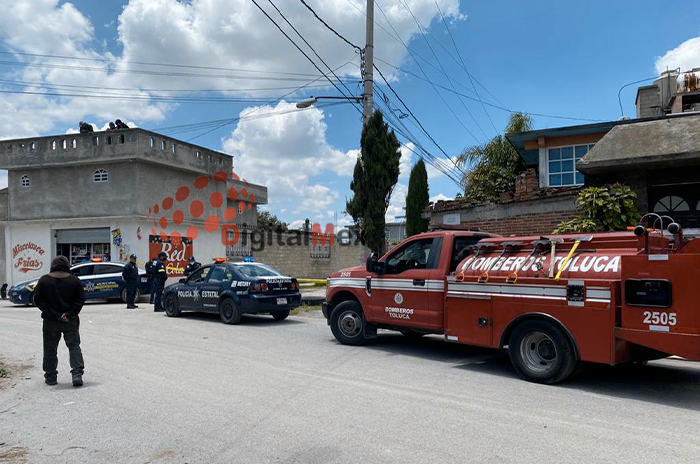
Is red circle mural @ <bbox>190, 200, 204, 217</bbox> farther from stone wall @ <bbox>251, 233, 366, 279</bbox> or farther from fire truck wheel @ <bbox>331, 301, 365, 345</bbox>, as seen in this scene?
fire truck wheel @ <bbox>331, 301, 365, 345</bbox>

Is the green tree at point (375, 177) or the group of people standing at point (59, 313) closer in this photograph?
the group of people standing at point (59, 313)

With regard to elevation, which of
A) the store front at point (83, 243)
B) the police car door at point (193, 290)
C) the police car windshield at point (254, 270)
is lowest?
the police car door at point (193, 290)

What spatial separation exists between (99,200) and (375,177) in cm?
1502

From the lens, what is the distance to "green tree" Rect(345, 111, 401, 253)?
53.0 feet

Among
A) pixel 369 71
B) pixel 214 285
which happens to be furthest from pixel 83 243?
pixel 369 71

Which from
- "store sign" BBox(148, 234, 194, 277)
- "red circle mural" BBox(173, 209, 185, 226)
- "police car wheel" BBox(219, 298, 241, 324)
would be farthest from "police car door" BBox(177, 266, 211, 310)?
"red circle mural" BBox(173, 209, 185, 226)

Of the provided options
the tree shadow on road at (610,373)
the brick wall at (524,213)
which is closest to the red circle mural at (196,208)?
the brick wall at (524,213)

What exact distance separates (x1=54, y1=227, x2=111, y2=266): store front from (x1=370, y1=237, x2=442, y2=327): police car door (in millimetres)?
19163

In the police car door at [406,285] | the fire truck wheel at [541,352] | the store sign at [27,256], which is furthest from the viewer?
the store sign at [27,256]

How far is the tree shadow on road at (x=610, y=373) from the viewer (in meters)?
6.47

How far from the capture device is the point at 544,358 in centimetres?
707

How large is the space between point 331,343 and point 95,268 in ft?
41.4

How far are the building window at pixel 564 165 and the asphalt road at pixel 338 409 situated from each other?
8.14 meters

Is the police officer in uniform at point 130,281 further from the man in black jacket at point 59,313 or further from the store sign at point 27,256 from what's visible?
the store sign at point 27,256
